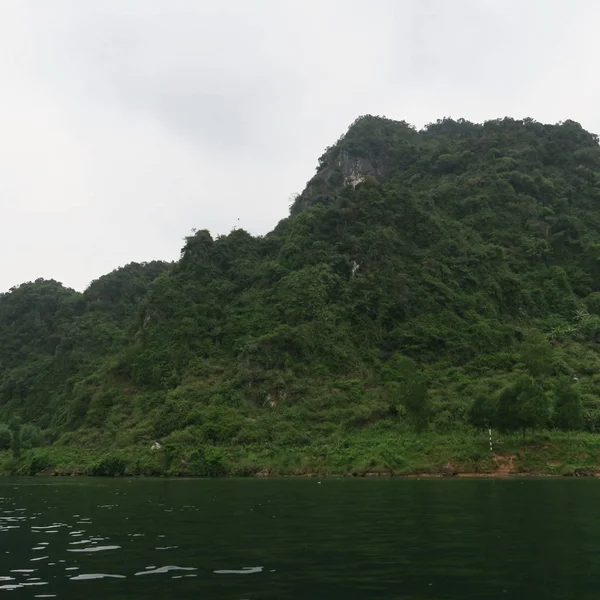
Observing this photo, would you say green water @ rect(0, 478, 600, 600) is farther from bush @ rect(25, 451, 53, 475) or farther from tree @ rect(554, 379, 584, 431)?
bush @ rect(25, 451, 53, 475)

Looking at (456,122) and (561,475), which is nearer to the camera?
(561,475)

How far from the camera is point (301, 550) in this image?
48.6 feet

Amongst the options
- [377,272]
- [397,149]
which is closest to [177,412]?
[377,272]

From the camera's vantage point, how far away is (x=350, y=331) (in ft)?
277

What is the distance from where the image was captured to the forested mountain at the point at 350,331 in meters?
61.2

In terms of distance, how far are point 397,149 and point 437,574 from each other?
13869 centimetres

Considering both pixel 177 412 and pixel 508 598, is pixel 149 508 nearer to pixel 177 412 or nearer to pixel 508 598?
A: pixel 508 598

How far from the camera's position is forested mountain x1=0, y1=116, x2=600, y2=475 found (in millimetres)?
61219

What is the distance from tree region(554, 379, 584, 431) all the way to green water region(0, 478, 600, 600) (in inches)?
1110

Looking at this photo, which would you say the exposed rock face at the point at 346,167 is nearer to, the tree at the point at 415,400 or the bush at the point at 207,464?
the tree at the point at 415,400

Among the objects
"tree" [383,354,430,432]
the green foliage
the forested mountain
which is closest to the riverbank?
the forested mountain

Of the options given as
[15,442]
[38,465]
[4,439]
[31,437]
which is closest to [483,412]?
[38,465]

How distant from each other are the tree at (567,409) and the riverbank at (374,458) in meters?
1.01

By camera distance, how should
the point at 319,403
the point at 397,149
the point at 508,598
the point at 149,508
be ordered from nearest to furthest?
the point at 508,598
the point at 149,508
the point at 319,403
the point at 397,149
